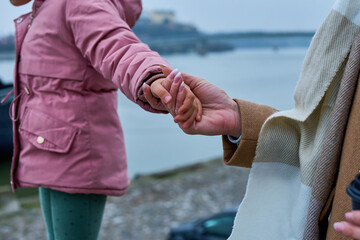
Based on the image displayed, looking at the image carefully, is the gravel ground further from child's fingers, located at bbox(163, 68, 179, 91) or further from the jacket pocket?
child's fingers, located at bbox(163, 68, 179, 91)

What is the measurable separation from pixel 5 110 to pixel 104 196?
5138 millimetres

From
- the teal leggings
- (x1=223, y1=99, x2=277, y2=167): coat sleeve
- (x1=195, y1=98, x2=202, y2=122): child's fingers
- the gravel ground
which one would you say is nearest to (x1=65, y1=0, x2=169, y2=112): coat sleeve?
(x1=195, y1=98, x2=202, y2=122): child's fingers

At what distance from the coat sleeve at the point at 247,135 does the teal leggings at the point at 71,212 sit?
555 mm

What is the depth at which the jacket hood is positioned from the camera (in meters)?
1.34

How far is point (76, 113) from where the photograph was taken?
1.26 m

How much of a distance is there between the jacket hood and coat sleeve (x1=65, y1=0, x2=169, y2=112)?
0.10 meters

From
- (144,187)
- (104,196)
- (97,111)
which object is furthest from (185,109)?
(144,187)

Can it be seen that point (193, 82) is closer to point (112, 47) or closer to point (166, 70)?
point (166, 70)

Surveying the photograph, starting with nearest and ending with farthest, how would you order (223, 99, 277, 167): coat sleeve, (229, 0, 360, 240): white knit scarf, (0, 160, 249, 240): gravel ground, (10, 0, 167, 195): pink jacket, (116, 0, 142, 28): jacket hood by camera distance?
(229, 0, 360, 240): white knit scarf → (223, 99, 277, 167): coat sleeve → (10, 0, 167, 195): pink jacket → (116, 0, 142, 28): jacket hood → (0, 160, 249, 240): gravel ground

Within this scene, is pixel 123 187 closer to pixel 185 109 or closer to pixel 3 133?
pixel 185 109

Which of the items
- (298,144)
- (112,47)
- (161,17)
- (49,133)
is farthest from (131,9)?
(161,17)

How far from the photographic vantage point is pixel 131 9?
4.50 feet

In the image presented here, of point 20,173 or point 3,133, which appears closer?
point 20,173

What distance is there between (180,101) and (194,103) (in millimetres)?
49
